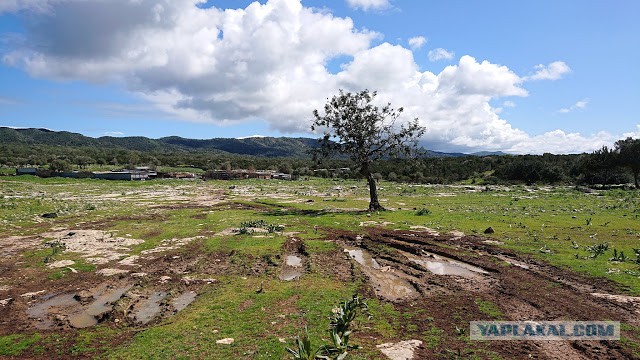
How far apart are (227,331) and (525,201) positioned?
4441cm

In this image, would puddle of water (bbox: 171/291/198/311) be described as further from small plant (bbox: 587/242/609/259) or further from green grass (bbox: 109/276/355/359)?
small plant (bbox: 587/242/609/259)

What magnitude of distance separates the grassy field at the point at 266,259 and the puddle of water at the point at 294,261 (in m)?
0.55

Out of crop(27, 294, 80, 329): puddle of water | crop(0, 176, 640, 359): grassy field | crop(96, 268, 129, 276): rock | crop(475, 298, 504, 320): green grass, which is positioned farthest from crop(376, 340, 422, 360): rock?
crop(96, 268, 129, 276): rock

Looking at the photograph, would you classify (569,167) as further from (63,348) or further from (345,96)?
(63,348)

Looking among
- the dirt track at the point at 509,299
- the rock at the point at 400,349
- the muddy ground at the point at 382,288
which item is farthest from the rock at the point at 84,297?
the rock at the point at 400,349

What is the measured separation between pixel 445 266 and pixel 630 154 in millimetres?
67552

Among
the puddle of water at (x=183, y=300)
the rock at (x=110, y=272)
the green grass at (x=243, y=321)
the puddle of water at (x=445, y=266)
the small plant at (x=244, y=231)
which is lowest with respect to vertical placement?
the puddle of water at (x=183, y=300)

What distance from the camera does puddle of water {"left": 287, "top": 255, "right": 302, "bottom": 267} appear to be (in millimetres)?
19344

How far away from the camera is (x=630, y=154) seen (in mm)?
65188

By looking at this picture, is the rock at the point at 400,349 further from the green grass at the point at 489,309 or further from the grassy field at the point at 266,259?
the green grass at the point at 489,309

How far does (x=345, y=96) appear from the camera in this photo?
134 ft

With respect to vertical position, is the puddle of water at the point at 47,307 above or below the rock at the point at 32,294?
below

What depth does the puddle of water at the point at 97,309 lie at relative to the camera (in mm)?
12645

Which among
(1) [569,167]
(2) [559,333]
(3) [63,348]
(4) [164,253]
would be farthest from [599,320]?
(1) [569,167]
